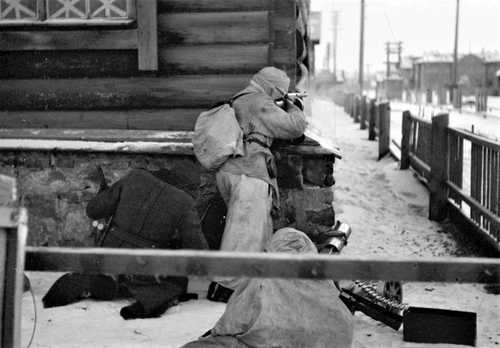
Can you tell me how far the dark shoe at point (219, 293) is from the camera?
5734 millimetres

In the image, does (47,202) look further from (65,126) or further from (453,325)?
(453,325)

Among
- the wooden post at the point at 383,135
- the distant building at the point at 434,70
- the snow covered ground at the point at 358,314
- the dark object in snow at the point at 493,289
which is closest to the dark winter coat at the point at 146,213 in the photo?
the snow covered ground at the point at 358,314

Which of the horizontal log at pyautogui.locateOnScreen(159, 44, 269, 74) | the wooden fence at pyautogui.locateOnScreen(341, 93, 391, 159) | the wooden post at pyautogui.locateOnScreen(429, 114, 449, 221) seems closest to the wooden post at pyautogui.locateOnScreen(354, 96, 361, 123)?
the wooden fence at pyautogui.locateOnScreen(341, 93, 391, 159)

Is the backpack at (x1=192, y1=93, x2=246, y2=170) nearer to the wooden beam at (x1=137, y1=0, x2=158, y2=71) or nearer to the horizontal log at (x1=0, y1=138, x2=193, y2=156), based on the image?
the horizontal log at (x1=0, y1=138, x2=193, y2=156)

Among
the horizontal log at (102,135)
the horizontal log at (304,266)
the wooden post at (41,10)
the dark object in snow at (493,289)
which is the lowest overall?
the dark object in snow at (493,289)

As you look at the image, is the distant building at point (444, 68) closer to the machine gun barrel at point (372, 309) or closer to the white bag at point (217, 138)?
the white bag at point (217, 138)

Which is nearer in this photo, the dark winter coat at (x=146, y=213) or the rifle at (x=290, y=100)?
the dark winter coat at (x=146, y=213)

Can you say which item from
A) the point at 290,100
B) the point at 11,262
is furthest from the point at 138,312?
the point at 11,262

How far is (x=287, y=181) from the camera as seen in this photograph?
259 inches

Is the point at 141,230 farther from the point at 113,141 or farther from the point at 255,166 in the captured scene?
the point at 113,141

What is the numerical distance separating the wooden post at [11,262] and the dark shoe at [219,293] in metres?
3.50

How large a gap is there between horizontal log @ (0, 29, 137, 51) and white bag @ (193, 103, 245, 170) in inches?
46.7

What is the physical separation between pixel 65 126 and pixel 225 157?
1.82m

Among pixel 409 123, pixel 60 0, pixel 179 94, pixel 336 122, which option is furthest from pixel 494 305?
pixel 336 122
